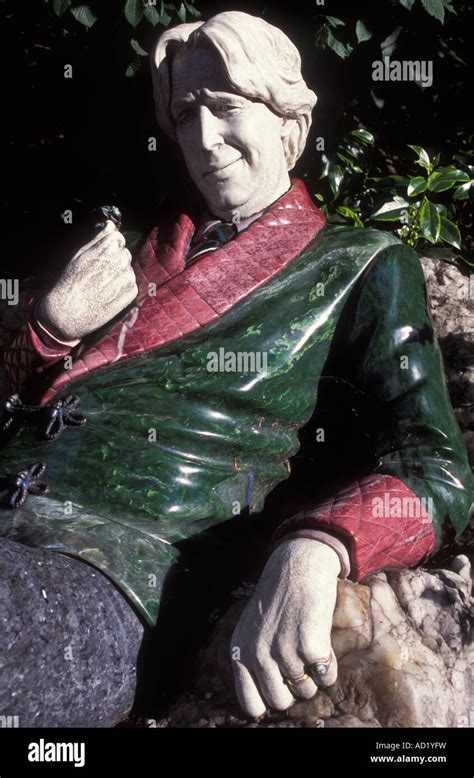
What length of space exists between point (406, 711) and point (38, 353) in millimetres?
1505

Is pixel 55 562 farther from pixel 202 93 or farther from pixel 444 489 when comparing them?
pixel 202 93

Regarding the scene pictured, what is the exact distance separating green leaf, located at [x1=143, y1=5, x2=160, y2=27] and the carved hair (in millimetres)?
529

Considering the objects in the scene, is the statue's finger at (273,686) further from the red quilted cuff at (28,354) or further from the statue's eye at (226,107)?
the statue's eye at (226,107)

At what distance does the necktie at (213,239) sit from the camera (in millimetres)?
3150

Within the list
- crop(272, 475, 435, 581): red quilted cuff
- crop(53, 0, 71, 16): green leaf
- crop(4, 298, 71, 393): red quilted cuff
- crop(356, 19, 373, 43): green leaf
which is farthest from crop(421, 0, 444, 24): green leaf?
crop(272, 475, 435, 581): red quilted cuff

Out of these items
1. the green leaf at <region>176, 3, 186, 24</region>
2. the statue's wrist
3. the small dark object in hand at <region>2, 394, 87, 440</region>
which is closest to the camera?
the statue's wrist

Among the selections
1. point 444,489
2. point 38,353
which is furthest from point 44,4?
point 444,489

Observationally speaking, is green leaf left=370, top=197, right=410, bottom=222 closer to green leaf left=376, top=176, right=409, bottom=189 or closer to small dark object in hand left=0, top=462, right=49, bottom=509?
green leaf left=376, top=176, right=409, bottom=189

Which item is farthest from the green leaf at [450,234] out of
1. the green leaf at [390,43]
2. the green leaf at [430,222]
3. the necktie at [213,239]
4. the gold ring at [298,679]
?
the gold ring at [298,679]

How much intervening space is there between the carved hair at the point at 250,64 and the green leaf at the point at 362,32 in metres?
0.71

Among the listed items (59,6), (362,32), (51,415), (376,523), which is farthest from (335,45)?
(376,523)

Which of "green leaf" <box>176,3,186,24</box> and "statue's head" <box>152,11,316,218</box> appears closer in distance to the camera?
"statue's head" <box>152,11,316,218</box>

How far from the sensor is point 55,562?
242cm

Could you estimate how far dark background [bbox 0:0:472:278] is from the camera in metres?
3.88
